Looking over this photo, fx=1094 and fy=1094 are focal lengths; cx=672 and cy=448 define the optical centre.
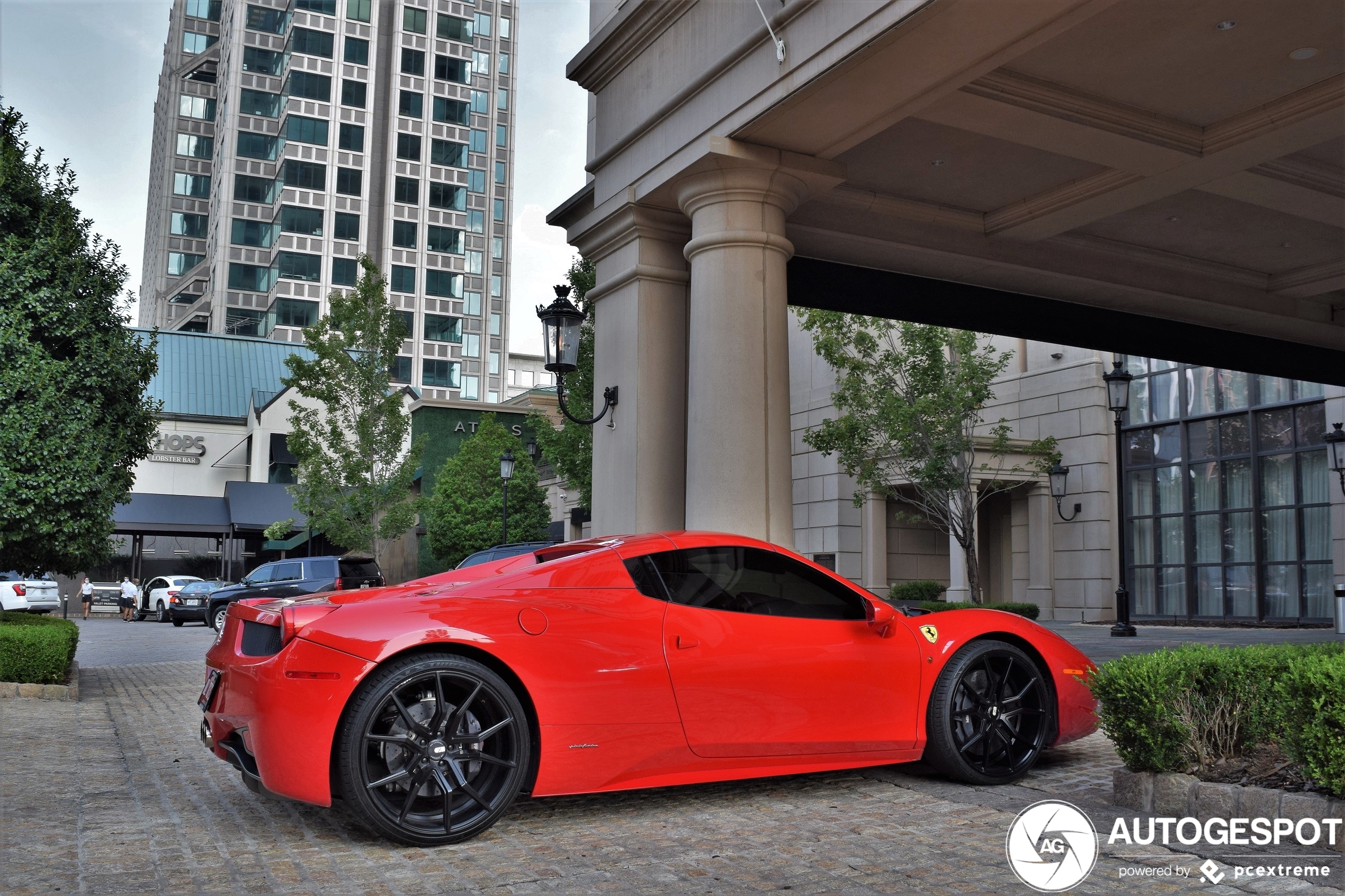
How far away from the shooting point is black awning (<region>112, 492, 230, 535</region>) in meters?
40.7

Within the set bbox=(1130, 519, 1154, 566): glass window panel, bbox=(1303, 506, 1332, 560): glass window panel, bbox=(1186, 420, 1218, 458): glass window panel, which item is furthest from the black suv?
bbox=(1303, 506, 1332, 560): glass window panel

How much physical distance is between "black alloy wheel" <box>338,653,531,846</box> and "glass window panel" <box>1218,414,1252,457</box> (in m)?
22.4

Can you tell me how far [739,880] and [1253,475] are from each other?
22.2 meters

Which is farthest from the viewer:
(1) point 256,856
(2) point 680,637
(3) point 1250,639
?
(3) point 1250,639

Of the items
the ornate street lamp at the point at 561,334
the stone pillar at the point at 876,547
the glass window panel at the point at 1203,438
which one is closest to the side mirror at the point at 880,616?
the ornate street lamp at the point at 561,334

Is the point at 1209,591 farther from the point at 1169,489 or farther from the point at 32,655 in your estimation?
the point at 32,655

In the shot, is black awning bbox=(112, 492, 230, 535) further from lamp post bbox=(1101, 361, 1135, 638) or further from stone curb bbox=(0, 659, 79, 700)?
lamp post bbox=(1101, 361, 1135, 638)

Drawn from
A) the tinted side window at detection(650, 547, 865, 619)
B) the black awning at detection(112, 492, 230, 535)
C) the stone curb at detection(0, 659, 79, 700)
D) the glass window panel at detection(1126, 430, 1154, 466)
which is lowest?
the stone curb at detection(0, 659, 79, 700)

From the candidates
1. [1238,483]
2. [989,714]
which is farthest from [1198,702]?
[1238,483]

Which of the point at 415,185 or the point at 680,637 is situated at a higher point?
the point at 415,185

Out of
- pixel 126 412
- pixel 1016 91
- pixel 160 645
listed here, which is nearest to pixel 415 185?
pixel 160 645

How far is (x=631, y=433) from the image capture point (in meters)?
9.96

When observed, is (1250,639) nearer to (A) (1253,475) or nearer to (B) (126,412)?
(A) (1253,475)

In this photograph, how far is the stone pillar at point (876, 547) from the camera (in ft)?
89.0
